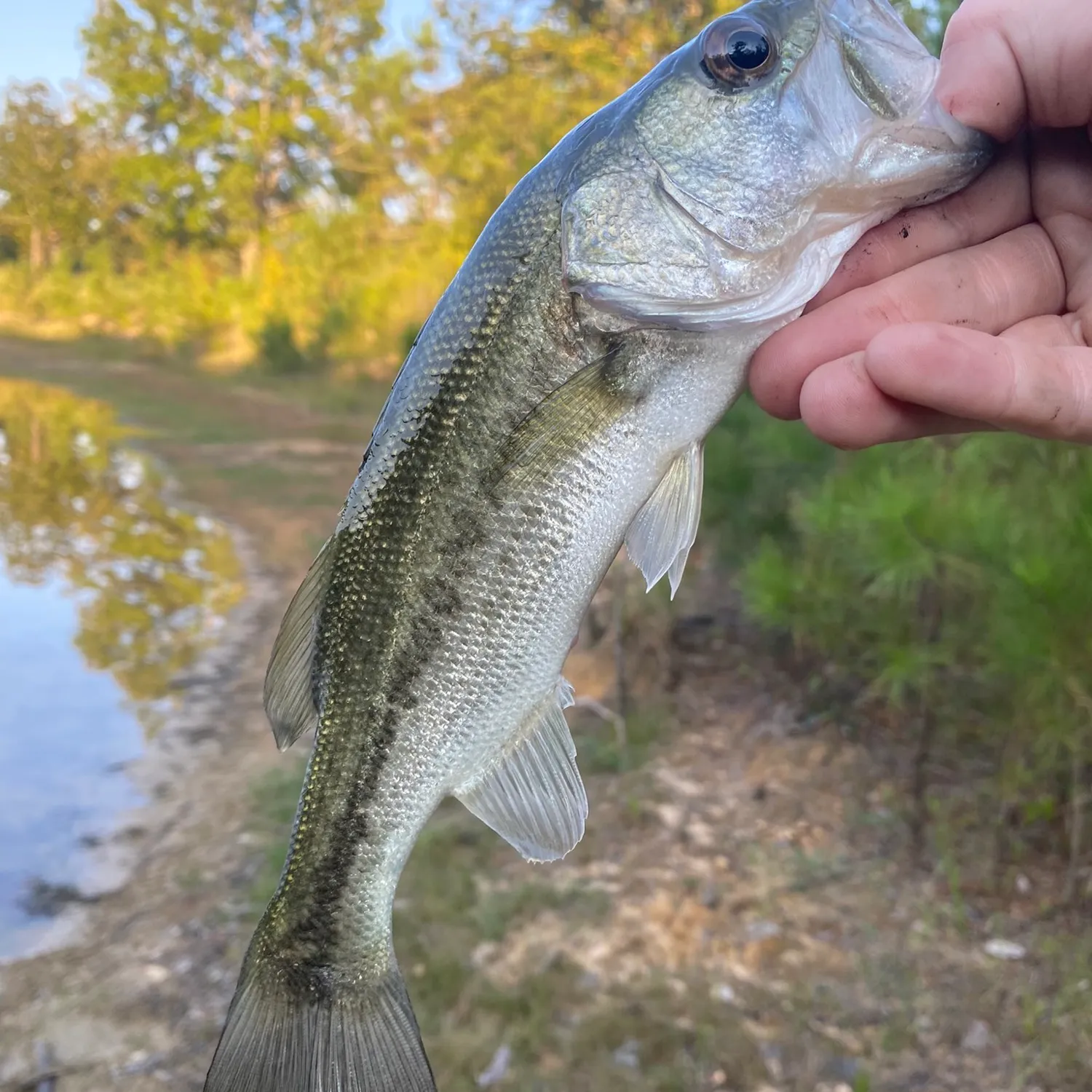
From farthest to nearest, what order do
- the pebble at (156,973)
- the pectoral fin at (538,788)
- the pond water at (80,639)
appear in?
1. the pond water at (80,639)
2. the pebble at (156,973)
3. the pectoral fin at (538,788)

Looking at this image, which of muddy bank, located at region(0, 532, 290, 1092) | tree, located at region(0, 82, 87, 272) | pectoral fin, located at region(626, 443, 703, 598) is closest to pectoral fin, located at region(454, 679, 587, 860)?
pectoral fin, located at region(626, 443, 703, 598)

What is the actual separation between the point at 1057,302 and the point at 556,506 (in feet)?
3.66

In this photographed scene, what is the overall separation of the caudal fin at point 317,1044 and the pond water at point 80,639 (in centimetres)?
258

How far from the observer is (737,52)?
5.17 ft

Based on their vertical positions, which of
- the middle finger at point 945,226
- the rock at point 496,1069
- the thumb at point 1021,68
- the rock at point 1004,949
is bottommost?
the rock at point 496,1069

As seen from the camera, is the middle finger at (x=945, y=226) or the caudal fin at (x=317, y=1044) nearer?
the caudal fin at (x=317, y=1044)

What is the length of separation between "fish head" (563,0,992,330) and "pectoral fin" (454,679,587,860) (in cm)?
72

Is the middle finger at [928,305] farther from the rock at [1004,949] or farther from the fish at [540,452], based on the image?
the rock at [1004,949]

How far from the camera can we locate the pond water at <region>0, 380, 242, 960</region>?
169 inches

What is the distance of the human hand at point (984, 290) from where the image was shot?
1.49m

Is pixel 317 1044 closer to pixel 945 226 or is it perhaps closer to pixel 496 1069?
pixel 496 1069

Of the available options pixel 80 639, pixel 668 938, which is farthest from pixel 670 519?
pixel 80 639

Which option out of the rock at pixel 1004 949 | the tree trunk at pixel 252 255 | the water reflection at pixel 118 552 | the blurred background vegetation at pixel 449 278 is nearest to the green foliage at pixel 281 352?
the blurred background vegetation at pixel 449 278

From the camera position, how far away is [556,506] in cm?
158
